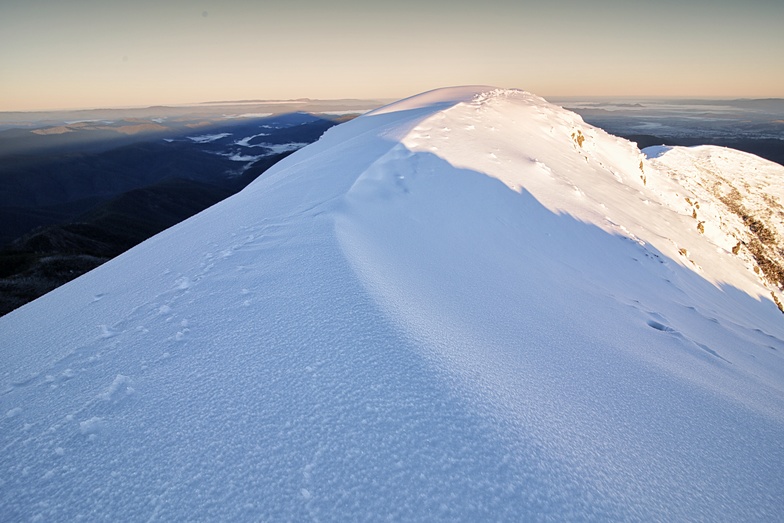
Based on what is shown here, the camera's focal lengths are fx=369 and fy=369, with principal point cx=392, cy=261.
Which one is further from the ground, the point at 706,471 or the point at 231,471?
the point at 231,471

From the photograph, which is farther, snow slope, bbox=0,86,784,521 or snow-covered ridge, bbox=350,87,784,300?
snow-covered ridge, bbox=350,87,784,300

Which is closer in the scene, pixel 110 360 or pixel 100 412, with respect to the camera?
pixel 100 412

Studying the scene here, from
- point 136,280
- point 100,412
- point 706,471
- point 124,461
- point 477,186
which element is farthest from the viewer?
point 477,186

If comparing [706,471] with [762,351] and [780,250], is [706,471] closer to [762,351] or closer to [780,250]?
[762,351]

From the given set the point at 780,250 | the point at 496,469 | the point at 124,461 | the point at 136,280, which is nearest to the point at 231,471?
the point at 124,461

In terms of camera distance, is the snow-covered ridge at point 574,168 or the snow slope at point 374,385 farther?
the snow-covered ridge at point 574,168

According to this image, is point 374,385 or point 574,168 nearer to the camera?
point 374,385

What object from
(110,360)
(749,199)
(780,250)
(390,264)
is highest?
(390,264)

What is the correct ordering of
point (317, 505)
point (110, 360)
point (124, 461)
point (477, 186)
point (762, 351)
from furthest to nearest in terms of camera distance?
1. point (477, 186)
2. point (762, 351)
3. point (110, 360)
4. point (124, 461)
5. point (317, 505)
